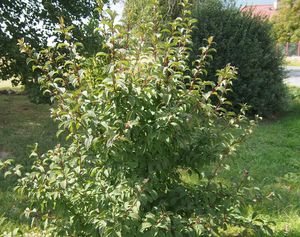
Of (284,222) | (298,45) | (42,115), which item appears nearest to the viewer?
(284,222)

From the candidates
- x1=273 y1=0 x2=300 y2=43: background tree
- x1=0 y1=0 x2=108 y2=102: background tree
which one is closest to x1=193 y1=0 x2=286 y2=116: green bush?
x1=0 y1=0 x2=108 y2=102: background tree

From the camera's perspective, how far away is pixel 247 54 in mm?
8938

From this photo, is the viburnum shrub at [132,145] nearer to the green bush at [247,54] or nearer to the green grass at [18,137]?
the green grass at [18,137]

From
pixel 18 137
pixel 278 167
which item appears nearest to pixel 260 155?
pixel 278 167

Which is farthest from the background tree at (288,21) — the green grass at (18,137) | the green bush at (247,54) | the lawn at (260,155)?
the green grass at (18,137)

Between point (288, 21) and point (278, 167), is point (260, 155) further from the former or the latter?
point (288, 21)

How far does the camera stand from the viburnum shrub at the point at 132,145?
2.22m

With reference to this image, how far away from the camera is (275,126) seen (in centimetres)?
841

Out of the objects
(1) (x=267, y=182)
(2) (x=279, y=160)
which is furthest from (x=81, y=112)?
(2) (x=279, y=160)

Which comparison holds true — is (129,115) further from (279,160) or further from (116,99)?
(279,160)

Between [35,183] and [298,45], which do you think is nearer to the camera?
[35,183]

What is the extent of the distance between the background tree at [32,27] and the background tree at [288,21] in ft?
110

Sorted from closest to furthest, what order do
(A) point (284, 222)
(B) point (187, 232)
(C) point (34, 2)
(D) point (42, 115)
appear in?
1. (B) point (187, 232)
2. (A) point (284, 222)
3. (C) point (34, 2)
4. (D) point (42, 115)

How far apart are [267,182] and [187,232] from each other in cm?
287
